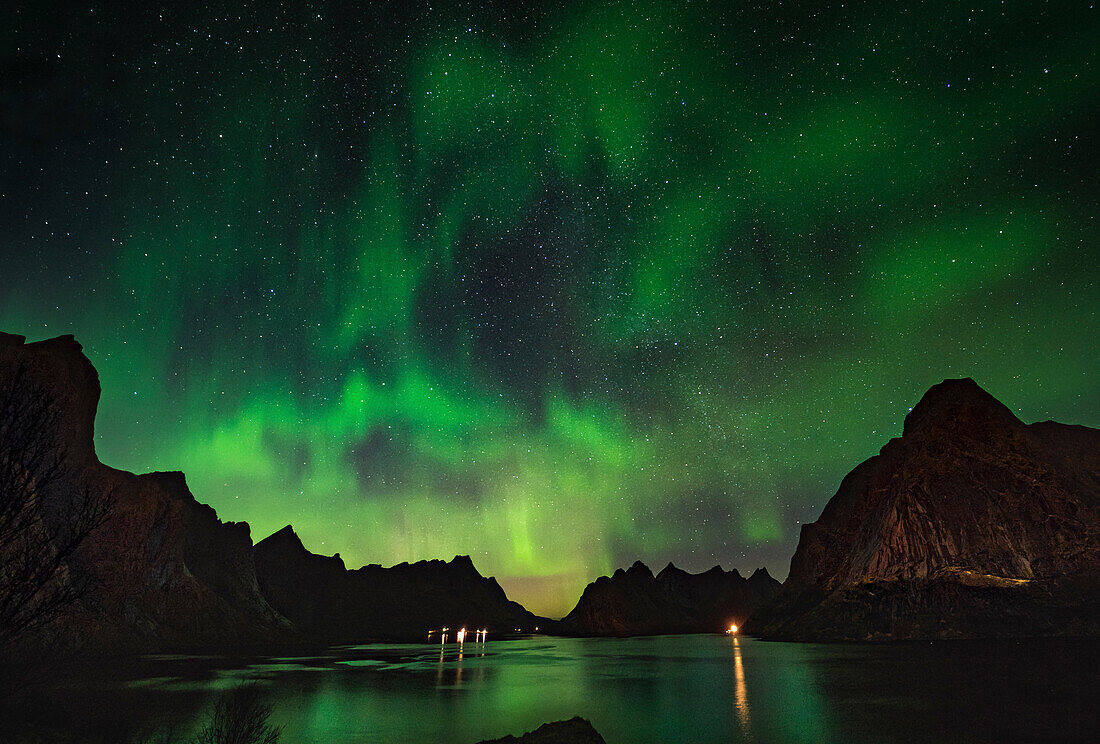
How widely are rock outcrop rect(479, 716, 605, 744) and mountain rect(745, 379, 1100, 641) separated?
552 ft

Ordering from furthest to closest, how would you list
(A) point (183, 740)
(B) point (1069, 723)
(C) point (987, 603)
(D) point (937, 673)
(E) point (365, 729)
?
(C) point (987, 603)
(D) point (937, 673)
(E) point (365, 729)
(B) point (1069, 723)
(A) point (183, 740)

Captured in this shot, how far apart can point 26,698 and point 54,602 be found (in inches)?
828

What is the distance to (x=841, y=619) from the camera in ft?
597

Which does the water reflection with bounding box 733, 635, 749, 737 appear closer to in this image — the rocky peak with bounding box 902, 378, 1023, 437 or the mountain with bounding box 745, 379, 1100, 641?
the mountain with bounding box 745, 379, 1100, 641

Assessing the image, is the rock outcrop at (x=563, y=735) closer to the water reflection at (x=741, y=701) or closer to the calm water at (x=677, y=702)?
the calm water at (x=677, y=702)

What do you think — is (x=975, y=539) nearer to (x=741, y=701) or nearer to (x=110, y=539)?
(x=741, y=701)

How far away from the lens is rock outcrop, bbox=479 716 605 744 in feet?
61.5

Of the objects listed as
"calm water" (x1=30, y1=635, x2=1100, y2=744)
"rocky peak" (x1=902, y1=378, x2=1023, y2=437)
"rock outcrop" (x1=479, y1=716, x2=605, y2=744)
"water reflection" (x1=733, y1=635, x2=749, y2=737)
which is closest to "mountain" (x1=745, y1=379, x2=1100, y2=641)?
"rocky peak" (x1=902, y1=378, x2=1023, y2=437)

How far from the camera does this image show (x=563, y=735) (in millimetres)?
19172

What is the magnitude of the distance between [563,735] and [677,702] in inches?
1332

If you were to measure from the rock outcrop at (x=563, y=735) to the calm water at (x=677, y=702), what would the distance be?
49.4 ft

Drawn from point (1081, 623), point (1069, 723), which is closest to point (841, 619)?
point (1081, 623)

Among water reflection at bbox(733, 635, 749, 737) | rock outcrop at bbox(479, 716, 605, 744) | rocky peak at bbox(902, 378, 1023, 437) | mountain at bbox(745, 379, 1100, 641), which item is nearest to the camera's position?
rock outcrop at bbox(479, 716, 605, 744)

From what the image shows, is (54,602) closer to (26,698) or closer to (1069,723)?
(26,698)
